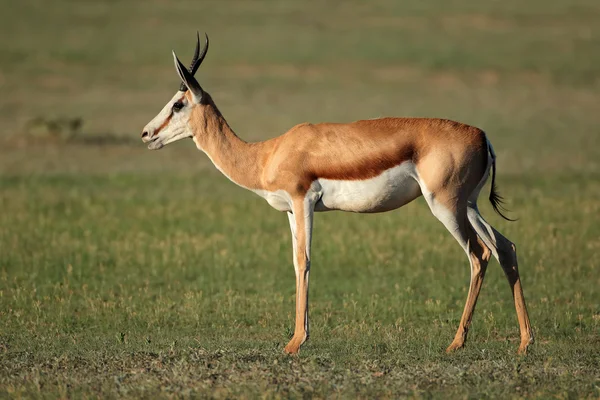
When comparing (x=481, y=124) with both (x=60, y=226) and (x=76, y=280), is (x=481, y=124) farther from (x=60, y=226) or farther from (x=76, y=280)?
(x=76, y=280)

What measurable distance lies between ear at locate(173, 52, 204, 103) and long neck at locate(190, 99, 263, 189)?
0.49 ft

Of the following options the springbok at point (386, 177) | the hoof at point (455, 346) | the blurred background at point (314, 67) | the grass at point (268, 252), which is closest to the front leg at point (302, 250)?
the springbok at point (386, 177)

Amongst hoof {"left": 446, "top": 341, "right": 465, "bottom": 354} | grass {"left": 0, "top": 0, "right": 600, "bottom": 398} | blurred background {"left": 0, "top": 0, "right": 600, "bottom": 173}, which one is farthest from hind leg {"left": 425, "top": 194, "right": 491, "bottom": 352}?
blurred background {"left": 0, "top": 0, "right": 600, "bottom": 173}

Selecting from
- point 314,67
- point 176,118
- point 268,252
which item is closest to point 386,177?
point 176,118

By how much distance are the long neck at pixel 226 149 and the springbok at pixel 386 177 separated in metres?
0.19

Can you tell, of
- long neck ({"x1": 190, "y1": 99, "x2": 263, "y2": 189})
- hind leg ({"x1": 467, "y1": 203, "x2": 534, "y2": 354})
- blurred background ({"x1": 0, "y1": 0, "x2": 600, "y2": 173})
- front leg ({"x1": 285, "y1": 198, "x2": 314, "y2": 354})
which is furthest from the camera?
blurred background ({"x1": 0, "y1": 0, "x2": 600, "y2": 173})

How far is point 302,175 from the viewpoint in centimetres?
1069

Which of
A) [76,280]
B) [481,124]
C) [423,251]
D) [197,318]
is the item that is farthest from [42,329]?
[481,124]

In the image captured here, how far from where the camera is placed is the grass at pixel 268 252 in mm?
9420

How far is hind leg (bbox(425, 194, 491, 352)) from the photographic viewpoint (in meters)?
10.6

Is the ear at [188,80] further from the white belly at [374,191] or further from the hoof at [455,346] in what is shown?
Answer: the hoof at [455,346]

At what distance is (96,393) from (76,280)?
5.90 m

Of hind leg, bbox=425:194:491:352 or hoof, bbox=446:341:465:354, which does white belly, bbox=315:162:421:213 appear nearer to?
hind leg, bbox=425:194:491:352

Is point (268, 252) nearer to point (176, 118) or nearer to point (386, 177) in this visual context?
point (176, 118)
